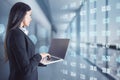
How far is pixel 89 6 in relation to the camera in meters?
1.79

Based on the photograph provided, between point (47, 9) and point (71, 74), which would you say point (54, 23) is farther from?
point (71, 74)

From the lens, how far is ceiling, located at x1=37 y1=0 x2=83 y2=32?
194 cm

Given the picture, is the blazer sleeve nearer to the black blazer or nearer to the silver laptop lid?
the black blazer

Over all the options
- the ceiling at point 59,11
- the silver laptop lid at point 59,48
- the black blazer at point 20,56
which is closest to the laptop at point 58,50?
the silver laptop lid at point 59,48

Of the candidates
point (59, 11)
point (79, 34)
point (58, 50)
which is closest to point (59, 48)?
point (58, 50)

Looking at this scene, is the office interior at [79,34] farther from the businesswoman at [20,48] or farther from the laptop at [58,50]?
the businesswoman at [20,48]

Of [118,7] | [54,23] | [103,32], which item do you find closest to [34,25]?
[54,23]

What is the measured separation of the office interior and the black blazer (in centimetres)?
76

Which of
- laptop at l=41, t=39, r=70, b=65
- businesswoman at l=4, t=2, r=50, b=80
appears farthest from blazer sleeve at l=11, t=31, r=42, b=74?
laptop at l=41, t=39, r=70, b=65

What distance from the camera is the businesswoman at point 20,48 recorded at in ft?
3.62

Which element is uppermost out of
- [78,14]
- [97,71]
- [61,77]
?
[78,14]

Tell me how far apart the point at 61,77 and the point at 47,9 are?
88cm

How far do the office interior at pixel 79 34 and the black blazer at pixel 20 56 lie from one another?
760 millimetres

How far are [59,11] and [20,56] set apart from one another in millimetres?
1062
